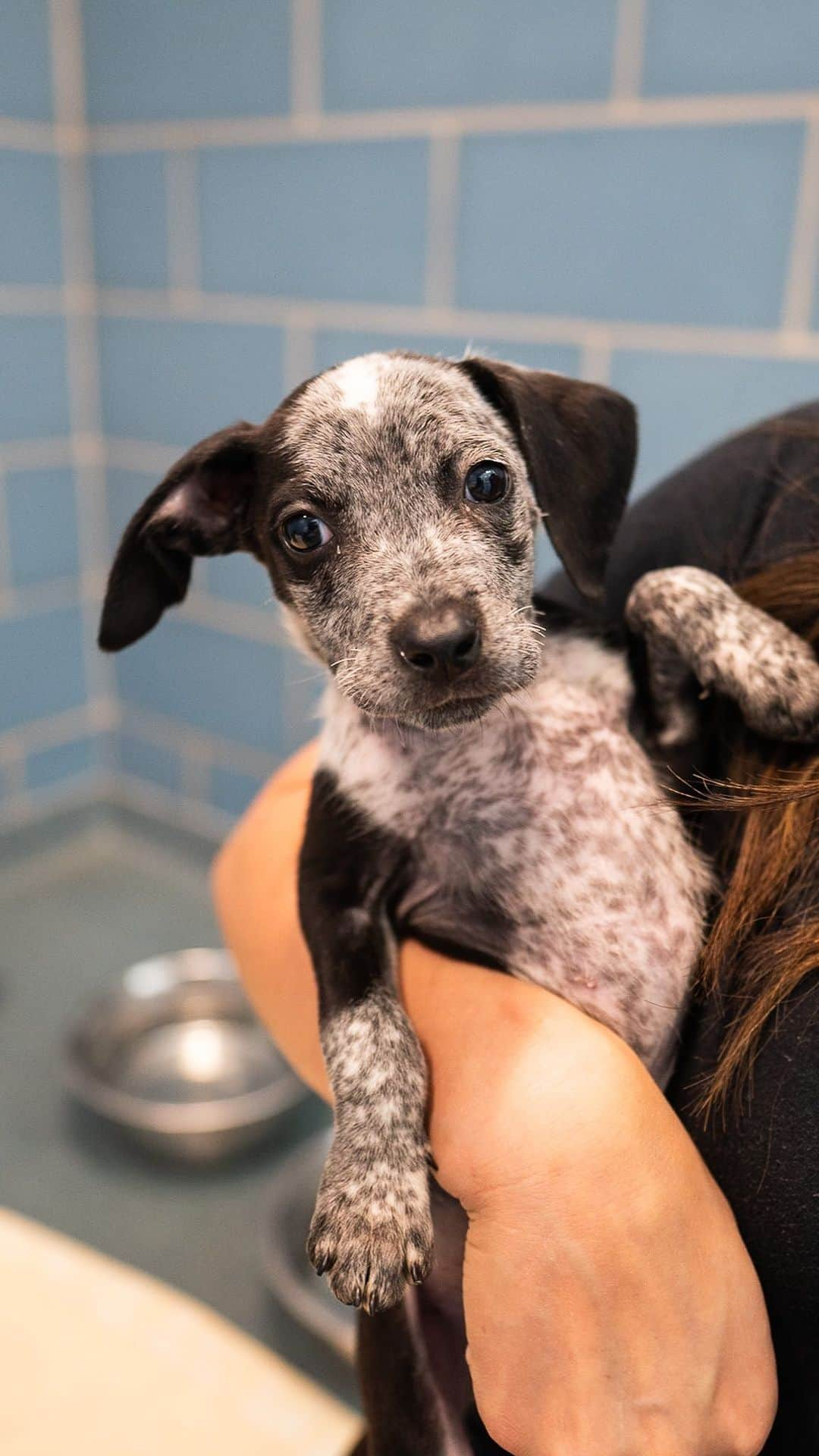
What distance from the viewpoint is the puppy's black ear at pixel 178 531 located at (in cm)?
114

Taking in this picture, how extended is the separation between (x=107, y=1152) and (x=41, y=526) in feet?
5.09

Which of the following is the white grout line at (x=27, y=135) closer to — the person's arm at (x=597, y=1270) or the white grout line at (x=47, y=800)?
the white grout line at (x=47, y=800)

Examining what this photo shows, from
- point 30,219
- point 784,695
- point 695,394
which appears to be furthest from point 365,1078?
point 30,219

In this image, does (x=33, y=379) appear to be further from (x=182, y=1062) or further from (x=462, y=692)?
(x=462, y=692)

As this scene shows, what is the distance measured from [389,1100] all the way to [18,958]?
7.64 ft

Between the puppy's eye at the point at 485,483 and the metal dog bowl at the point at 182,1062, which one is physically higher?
the puppy's eye at the point at 485,483

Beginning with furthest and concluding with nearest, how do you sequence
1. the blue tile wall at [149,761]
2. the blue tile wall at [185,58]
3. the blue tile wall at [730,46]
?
the blue tile wall at [149,761] < the blue tile wall at [185,58] < the blue tile wall at [730,46]

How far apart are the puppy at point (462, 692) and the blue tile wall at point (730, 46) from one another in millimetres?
1059

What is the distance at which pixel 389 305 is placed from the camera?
245 centimetres

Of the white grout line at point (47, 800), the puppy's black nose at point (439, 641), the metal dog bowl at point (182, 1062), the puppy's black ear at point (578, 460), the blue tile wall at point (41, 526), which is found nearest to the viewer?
the puppy's black nose at point (439, 641)

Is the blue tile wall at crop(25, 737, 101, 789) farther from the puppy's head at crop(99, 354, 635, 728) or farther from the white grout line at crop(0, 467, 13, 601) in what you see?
the puppy's head at crop(99, 354, 635, 728)

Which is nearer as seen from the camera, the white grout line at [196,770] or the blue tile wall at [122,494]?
the blue tile wall at [122,494]

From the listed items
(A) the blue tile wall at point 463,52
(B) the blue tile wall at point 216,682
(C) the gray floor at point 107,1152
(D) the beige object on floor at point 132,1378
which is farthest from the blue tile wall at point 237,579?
(D) the beige object on floor at point 132,1378

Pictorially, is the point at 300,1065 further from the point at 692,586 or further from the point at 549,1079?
the point at 692,586
